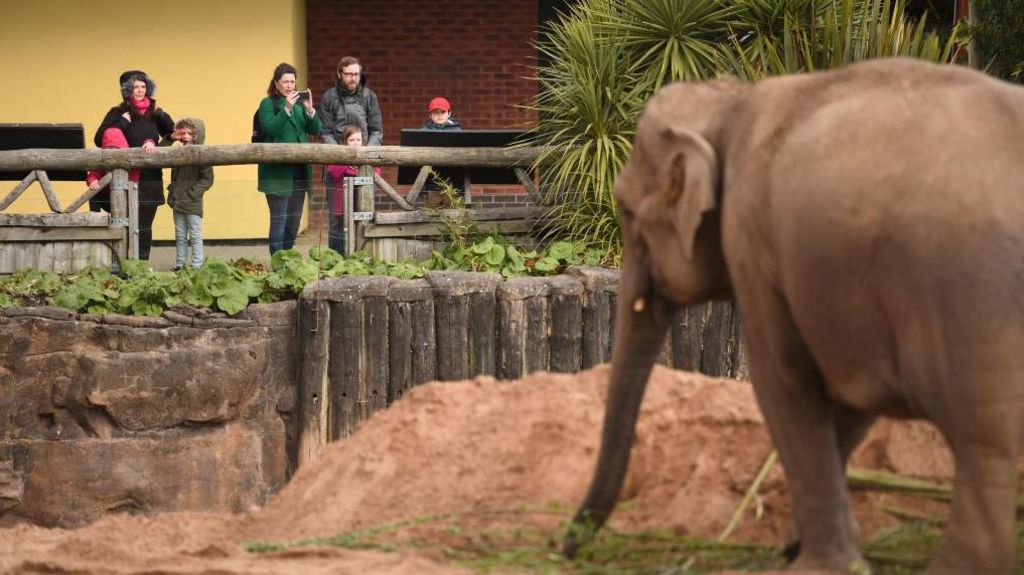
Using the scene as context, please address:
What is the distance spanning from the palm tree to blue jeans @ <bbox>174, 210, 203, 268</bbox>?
2756 millimetres

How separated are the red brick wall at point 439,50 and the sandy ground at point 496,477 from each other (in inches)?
475

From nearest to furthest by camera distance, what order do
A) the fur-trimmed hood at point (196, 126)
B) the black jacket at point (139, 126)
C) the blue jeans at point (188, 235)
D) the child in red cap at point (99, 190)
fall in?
the blue jeans at point (188, 235)
the child in red cap at point (99, 190)
the fur-trimmed hood at point (196, 126)
the black jacket at point (139, 126)

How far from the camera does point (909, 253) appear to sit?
515 cm

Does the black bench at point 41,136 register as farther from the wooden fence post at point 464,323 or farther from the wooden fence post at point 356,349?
the wooden fence post at point 464,323

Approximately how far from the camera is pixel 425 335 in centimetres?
1235

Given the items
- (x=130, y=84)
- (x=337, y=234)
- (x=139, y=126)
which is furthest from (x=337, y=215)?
(x=130, y=84)

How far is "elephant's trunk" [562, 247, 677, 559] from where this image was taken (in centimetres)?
650

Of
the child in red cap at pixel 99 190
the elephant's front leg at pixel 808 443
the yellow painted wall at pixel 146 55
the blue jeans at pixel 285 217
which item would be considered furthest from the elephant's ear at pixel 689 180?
the yellow painted wall at pixel 146 55

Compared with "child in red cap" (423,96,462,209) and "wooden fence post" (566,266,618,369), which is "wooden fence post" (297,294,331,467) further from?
"child in red cap" (423,96,462,209)

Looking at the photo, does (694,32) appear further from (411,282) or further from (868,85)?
(868,85)

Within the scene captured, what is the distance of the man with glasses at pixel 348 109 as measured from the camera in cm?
1480

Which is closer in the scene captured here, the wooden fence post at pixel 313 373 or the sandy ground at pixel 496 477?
the sandy ground at pixel 496 477

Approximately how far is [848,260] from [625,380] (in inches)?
54.9

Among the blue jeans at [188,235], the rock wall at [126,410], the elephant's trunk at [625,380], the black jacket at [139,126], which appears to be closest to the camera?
the elephant's trunk at [625,380]
